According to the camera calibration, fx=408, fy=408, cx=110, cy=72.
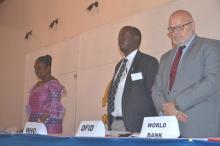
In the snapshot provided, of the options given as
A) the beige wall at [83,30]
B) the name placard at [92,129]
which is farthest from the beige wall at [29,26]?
the name placard at [92,129]

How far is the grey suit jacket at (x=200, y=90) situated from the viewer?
2.24 metres

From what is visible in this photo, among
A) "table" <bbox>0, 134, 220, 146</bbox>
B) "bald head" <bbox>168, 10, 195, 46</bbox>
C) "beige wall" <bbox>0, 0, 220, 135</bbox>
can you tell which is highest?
"beige wall" <bbox>0, 0, 220, 135</bbox>

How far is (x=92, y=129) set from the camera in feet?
6.35

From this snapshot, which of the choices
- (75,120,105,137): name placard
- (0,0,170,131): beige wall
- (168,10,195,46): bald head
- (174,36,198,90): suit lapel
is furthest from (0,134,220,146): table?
(0,0,170,131): beige wall

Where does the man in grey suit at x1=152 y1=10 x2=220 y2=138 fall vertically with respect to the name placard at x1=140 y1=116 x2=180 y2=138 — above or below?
above

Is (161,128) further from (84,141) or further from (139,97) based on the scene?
(139,97)

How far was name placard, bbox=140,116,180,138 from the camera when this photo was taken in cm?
162

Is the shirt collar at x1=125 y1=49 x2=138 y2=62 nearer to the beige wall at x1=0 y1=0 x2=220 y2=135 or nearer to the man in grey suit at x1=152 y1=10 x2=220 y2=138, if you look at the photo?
the man in grey suit at x1=152 y1=10 x2=220 y2=138

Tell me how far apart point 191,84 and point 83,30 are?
2795 mm

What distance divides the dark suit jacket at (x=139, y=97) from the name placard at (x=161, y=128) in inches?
36.7

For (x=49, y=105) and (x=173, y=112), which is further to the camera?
(x=49, y=105)

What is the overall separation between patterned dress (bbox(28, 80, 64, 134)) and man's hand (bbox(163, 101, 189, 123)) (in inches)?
48.3

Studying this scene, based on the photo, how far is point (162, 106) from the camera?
2.39 m

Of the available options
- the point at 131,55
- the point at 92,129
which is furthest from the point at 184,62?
the point at 92,129
